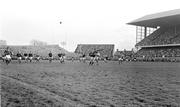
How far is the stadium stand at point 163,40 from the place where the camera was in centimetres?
5881

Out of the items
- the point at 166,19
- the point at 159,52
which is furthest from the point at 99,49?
the point at 166,19

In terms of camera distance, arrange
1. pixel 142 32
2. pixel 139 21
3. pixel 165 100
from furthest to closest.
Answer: pixel 142 32 < pixel 139 21 < pixel 165 100

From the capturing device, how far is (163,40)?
64.0 metres

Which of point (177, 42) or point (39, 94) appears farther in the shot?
point (177, 42)

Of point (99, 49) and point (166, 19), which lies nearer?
point (166, 19)

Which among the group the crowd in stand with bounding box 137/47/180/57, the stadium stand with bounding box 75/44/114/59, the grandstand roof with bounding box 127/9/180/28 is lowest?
the crowd in stand with bounding box 137/47/180/57

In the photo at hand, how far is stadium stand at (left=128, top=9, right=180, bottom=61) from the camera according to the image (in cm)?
5881

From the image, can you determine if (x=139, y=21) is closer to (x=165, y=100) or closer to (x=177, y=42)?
(x=177, y=42)

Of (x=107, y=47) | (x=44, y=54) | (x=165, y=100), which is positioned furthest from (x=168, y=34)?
(x=165, y=100)

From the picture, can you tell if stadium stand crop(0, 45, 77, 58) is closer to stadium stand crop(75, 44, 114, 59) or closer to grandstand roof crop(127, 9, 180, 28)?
stadium stand crop(75, 44, 114, 59)

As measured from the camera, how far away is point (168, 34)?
6550 centimetres

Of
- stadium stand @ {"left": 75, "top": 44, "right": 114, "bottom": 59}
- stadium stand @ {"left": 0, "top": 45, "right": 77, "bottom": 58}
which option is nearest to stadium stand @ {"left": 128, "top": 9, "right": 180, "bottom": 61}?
stadium stand @ {"left": 75, "top": 44, "right": 114, "bottom": 59}

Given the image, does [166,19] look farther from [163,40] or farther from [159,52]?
[159,52]

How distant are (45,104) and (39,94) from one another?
5.50ft
